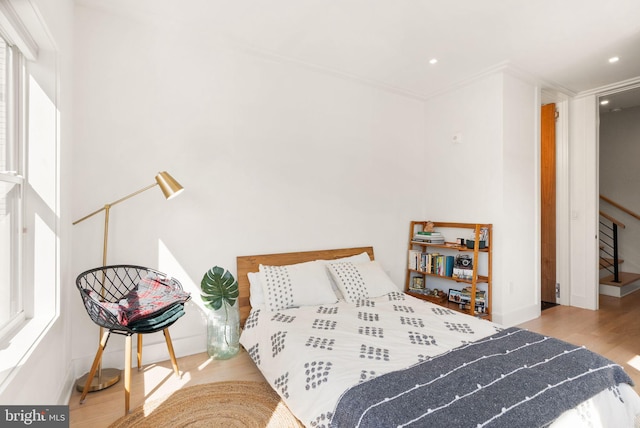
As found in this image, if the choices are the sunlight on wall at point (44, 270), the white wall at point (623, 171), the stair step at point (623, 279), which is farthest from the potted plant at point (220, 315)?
the white wall at point (623, 171)

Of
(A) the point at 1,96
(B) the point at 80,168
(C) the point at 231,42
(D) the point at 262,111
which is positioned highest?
(C) the point at 231,42

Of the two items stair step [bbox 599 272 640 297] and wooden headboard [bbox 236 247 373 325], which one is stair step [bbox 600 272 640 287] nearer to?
stair step [bbox 599 272 640 297]

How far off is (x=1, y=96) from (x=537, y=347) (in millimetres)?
3047

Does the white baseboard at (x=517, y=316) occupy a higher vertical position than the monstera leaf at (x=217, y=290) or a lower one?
lower

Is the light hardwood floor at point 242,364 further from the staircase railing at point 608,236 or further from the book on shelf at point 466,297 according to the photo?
the staircase railing at point 608,236

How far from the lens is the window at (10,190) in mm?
1569

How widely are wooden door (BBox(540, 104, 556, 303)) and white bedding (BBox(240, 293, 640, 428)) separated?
8.82 ft

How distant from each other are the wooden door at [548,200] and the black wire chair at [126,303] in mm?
4491

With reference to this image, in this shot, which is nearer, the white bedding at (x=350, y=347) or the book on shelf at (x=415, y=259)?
the white bedding at (x=350, y=347)

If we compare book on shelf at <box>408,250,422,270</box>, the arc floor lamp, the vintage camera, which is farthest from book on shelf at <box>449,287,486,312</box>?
the arc floor lamp

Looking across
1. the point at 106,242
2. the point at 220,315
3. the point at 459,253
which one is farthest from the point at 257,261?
the point at 459,253

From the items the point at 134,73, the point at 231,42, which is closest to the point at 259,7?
the point at 231,42

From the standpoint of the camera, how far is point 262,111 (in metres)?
3.04

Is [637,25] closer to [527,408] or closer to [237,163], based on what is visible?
[527,408]
